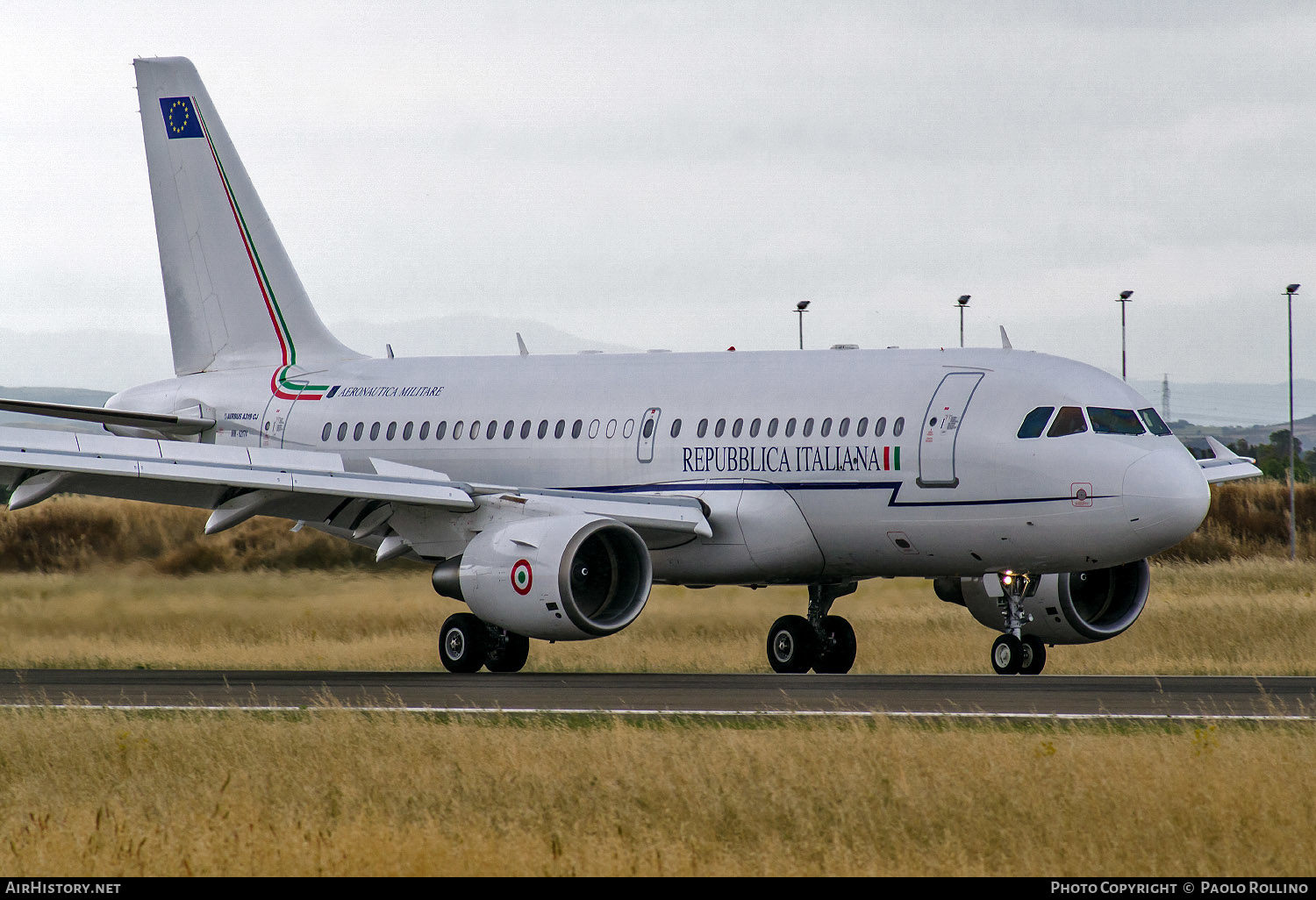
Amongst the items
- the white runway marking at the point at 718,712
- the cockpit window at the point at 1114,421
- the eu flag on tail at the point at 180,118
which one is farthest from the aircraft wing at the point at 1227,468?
the eu flag on tail at the point at 180,118

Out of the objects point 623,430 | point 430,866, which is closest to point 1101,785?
point 430,866

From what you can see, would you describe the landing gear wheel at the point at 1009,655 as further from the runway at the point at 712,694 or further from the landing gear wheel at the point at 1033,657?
the runway at the point at 712,694

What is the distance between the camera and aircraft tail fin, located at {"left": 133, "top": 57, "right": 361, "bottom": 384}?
3628 centimetres

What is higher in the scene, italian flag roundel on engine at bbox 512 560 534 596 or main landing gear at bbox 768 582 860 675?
italian flag roundel on engine at bbox 512 560 534 596

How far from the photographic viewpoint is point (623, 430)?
98.8ft

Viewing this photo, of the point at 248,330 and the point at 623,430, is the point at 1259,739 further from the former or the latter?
the point at 248,330

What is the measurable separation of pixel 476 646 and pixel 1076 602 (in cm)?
882

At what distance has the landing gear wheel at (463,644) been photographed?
28495 mm

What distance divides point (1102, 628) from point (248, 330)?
16.7m

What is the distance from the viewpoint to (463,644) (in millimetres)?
28484

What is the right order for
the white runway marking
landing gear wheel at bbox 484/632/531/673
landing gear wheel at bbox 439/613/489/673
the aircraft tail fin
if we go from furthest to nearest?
the aircraft tail fin
landing gear wheel at bbox 484/632/531/673
landing gear wheel at bbox 439/613/489/673
the white runway marking

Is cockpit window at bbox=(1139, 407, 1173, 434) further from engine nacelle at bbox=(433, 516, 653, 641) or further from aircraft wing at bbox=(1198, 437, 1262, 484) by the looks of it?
engine nacelle at bbox=(433, 516, 653, 641)

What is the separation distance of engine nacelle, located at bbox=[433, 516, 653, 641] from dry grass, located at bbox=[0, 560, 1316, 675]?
14.9ft

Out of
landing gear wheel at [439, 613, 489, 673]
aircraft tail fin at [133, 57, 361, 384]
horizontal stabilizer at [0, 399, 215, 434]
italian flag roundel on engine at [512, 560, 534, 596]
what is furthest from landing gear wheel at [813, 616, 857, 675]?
horizontal stabilizer at [0, 399, 215, 434]
